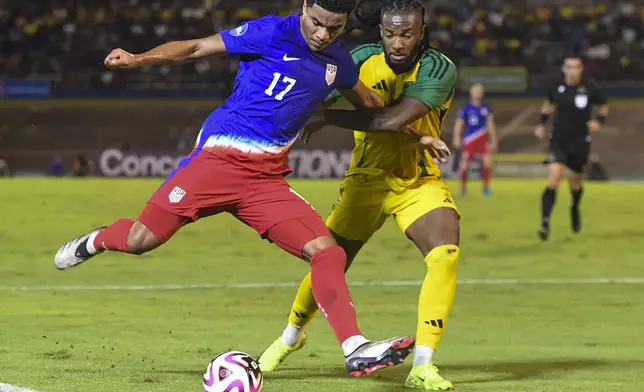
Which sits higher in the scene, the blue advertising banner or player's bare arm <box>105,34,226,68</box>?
player's bare arm <box>105,34,226,68</box>

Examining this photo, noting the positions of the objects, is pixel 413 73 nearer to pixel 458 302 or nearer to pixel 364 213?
pixel 364 213

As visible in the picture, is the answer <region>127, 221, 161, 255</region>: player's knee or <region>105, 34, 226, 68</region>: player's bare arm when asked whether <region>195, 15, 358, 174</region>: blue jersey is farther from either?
<region>127, 221, 161, 255</region>: player's knee

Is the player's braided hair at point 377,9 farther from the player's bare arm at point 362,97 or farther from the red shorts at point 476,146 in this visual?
the red shorts at point 476,146

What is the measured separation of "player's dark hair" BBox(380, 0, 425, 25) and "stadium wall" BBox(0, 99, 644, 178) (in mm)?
23342

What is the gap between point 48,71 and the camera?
3172 centimetres

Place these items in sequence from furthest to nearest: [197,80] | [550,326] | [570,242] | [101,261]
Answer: [197,80], [570,242], [101,261], [550,326]

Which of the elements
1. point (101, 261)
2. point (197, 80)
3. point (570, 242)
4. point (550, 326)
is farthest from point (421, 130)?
point (197, 80)

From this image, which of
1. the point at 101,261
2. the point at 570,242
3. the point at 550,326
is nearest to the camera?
the point at 550,326

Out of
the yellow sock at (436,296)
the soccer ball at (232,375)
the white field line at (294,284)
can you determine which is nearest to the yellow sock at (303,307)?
the yellow sock at (436,296)

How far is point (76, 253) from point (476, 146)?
1878 cm

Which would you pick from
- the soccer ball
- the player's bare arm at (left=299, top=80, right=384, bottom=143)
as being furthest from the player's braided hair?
the soccer ball

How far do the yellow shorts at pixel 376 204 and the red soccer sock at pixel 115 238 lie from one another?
4.22 ft

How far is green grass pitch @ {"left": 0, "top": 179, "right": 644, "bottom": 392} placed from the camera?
274 inches

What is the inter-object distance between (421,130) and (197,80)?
80.6 feet
